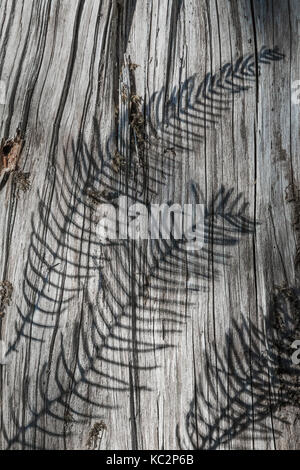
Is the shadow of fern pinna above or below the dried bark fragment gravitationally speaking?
below

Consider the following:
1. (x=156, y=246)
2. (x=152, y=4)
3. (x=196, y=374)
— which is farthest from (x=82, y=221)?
(x=152, y=4)

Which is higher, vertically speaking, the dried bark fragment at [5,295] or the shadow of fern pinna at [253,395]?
the dried bark fragment at [5,295]

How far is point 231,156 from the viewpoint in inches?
105

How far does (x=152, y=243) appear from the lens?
2656 mm

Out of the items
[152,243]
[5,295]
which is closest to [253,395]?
[152,243]

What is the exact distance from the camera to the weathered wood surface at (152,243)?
8.62 feet

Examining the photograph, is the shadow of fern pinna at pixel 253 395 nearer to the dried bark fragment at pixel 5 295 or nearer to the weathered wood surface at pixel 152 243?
the weathered wood surface at pixel 152 243

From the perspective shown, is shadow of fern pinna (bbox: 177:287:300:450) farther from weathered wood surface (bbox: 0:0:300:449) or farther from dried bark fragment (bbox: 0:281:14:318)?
Result: dried bark fragment (bbox: 0:281:14:318)

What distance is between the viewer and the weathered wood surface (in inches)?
103

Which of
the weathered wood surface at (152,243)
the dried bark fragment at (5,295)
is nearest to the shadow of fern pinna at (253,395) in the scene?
the weathered wood surface at (152,243)

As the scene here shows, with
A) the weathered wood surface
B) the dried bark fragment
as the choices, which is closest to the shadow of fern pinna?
the weathered wood surface

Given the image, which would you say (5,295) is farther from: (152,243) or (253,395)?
(253,395)
